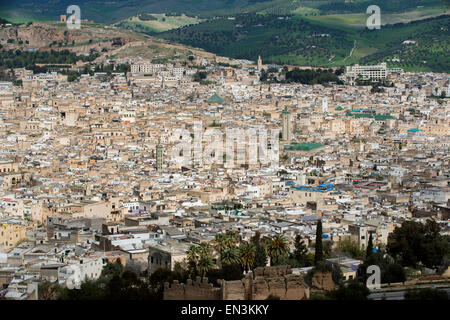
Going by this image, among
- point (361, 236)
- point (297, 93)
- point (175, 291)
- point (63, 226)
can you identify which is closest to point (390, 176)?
point (361, 236)

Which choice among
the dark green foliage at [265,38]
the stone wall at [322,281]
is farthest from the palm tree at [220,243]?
the dark green foliage at [265,38]

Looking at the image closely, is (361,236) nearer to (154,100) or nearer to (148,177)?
(148,177)

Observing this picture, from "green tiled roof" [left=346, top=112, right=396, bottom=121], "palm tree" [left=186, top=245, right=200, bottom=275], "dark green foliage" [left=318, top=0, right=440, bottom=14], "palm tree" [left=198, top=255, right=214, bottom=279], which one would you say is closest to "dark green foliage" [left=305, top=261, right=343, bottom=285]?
"palm tree" [left=198, top=255, right=214, bottom=279]

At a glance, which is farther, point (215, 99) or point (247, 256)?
point (215, 99)

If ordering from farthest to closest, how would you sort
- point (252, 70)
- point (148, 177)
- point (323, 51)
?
1. point (323, 51)
2. point (252, 70)
3. point (148, 177)

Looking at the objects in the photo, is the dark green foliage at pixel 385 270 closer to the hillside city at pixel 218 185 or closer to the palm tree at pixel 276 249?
the hillside city at pixel 218 185

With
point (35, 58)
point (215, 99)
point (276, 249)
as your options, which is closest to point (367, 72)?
point (215, 99)

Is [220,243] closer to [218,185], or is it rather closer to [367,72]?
[218,185]
